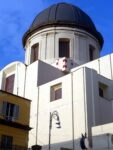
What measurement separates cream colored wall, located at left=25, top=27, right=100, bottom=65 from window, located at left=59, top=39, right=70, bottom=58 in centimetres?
56

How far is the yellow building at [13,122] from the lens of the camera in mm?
23688

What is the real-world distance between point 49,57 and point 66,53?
219 cm

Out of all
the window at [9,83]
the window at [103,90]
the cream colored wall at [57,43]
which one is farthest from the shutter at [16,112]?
the cream colored wall at [57,43]

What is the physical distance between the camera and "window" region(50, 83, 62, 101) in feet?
102

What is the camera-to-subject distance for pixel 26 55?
142 ft

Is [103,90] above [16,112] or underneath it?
above

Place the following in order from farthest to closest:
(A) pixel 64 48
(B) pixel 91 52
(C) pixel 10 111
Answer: (B) pixel 91 52 < (A) pixel 64 48 < (C) pixel 10 111

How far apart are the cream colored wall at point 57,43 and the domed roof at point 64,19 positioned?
25.6 inches

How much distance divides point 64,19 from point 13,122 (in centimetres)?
2024

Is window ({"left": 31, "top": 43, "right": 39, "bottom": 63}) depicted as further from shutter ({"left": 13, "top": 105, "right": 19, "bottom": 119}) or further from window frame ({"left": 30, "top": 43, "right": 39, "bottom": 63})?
shutter ({"left": 13, "top": 105, "right": 19, "bottom": 119})

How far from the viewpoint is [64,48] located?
40.3 metres

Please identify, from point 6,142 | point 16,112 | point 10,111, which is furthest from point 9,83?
point 6,142

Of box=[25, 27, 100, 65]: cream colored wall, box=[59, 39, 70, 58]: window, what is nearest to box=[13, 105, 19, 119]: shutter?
box=[25, 27, 100, 65]: cream colored wall

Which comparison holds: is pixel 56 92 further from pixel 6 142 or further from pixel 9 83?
pixel 6 142
